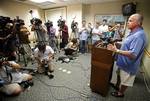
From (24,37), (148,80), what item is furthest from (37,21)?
(148,80)

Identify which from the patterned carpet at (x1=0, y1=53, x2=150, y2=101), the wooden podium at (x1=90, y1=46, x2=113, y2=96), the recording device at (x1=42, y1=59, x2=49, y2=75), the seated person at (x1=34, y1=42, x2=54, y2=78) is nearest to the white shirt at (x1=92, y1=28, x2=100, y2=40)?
the patterned carpet at (x1=0, y1=53, x2=150, y2=101)

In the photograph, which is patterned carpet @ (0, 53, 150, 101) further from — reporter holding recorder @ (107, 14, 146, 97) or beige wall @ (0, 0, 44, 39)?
beige wall @ (0, 0, 44, 39)

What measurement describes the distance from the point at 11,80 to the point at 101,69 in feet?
6.15

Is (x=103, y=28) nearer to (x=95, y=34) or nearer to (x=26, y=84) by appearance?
(x=95, y=34)

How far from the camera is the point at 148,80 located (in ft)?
9.20

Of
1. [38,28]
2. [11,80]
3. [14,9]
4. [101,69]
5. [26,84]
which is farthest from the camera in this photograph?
Result: [14,9]

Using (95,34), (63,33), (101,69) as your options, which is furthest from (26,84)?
(95,34)

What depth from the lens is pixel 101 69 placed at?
2039mm

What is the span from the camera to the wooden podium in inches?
76.6

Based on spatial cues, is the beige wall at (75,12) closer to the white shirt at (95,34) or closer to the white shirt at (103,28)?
the white shirt at (95,34)

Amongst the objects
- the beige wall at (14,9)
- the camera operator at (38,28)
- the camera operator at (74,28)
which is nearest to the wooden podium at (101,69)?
the camera operator at (38,28)

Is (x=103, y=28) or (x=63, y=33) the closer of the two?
(x=103, y=28)

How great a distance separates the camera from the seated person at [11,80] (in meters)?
2.21

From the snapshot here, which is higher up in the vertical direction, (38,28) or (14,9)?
(14,9)
